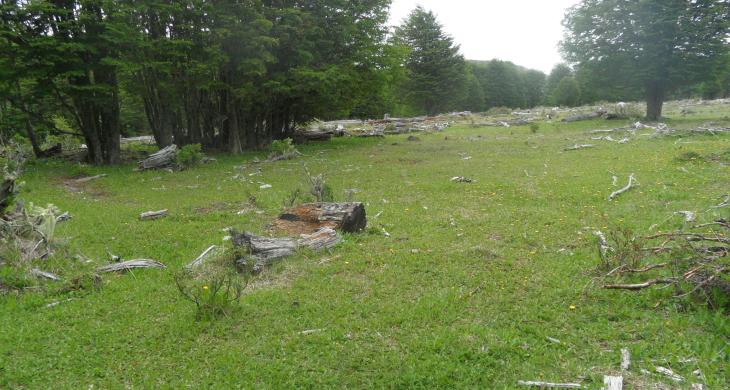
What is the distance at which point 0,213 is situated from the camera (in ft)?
24.1

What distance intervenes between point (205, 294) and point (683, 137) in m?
20.6

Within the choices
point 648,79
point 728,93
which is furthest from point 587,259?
point 728,93

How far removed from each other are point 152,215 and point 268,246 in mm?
4735

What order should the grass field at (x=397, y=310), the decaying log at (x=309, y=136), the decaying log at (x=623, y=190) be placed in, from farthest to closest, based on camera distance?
1. the decaying log at (x=309, y=136)
2. the decaying log at (x=623, y=190)
3. the grass field at (x=397, y=310)

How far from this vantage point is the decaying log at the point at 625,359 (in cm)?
413

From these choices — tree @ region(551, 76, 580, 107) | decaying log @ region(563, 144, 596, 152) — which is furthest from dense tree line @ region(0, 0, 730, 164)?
tree @ region(551, 76, 580, 107)

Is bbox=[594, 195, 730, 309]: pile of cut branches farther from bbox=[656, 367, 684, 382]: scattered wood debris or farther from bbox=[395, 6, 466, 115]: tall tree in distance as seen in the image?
bbox=[395, 6, 466, 115]: tall tree in distance

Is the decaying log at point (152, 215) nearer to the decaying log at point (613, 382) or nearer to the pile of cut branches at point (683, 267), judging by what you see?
the pile of cut branches at point (683, 267)

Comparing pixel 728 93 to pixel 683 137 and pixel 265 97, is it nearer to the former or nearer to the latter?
pixel 683 137

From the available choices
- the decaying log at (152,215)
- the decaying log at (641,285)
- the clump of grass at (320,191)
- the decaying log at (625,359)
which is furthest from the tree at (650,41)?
the decaying log at (152,215)

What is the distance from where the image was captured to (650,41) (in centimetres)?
2491

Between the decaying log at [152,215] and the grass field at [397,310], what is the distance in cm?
26

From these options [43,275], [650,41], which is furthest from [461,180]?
[650,41]

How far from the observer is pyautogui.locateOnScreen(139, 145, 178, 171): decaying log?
1795cm
